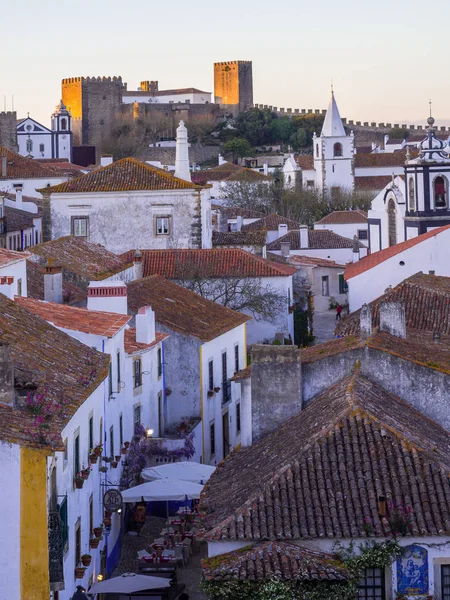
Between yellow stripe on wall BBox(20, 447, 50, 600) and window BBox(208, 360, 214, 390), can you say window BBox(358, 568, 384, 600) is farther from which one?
window BBox(208, 360, 214, 390)

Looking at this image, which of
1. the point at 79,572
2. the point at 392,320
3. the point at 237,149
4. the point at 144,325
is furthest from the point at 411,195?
the point at 237,149

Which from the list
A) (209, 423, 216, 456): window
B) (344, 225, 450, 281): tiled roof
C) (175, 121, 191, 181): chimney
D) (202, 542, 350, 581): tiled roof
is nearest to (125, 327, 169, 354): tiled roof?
(209, 423, 216, 456): window

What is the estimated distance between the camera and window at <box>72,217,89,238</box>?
1945 inches

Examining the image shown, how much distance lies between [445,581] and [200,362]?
49.1 feet

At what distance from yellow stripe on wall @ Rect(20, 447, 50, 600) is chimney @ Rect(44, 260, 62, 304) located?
1589 centimetres

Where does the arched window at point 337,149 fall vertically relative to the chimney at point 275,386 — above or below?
above

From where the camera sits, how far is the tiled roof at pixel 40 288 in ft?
103

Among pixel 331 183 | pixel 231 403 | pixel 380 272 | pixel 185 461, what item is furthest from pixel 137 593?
pixel 331 183

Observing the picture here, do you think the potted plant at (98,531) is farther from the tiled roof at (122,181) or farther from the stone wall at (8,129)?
the stone wall at (8,129)

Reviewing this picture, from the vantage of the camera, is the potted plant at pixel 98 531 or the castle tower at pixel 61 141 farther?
the castle tower at pixel 61 141

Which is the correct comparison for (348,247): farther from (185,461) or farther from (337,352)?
(337,352)

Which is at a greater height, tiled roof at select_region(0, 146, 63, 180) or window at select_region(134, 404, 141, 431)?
tiled roof at select_region(0, 146, 63, 180)

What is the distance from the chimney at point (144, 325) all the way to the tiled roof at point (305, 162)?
8436 cm

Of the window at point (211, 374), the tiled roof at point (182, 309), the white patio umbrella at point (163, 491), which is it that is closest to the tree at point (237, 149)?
the tiled roof at point (182, 309)
